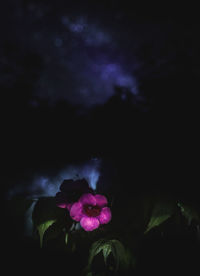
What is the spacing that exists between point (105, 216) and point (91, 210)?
3.0 inches

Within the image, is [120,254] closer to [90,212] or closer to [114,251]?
[114,251]

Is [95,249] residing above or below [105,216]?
below

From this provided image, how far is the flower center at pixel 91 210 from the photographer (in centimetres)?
108

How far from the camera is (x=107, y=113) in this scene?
148 centimetres

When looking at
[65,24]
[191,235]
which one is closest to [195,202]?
[191,235]

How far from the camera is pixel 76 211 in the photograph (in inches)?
42.4

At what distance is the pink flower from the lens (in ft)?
3.53

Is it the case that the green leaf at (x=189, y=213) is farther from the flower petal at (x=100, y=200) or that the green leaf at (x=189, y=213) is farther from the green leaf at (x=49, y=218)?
the green leaf at (x=49, y=218)

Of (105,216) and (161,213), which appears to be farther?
(105,216)

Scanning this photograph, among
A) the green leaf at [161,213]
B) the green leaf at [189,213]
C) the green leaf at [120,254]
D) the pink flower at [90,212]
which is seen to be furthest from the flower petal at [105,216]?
the green leaf at [189,213]

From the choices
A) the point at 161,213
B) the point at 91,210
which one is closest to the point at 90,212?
the point at 91,210

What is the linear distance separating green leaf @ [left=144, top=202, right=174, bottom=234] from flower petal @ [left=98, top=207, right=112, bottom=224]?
23cm

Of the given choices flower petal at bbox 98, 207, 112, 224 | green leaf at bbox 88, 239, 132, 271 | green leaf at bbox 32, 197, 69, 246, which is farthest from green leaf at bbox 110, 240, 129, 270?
green leaf at bbox 32, 197, 69, 246

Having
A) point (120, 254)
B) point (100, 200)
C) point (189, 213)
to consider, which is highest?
point (100, 200)
